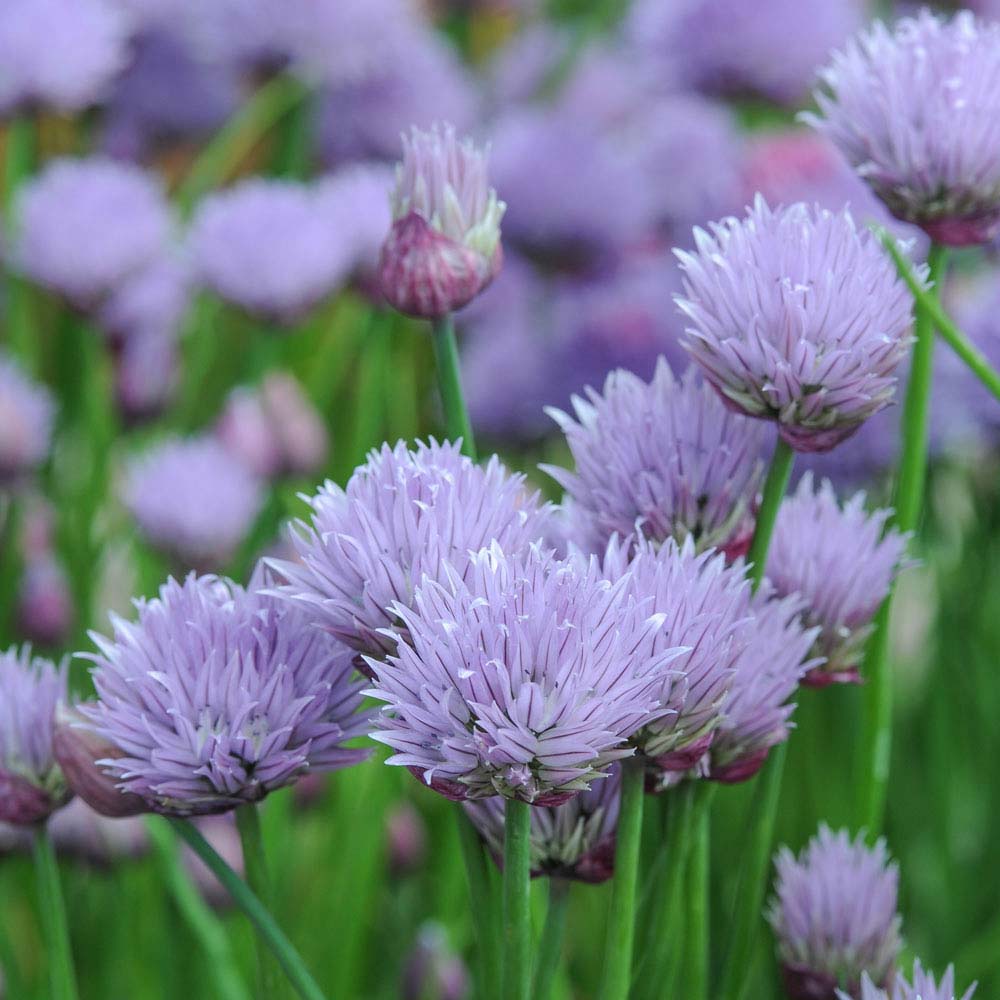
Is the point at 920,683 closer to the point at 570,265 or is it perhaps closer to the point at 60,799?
the point at 570,265

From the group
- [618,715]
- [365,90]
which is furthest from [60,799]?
[365,90]

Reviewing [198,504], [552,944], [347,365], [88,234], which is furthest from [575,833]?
[347,365]

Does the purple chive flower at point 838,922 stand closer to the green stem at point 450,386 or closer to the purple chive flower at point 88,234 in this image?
the green stem at point 450,386

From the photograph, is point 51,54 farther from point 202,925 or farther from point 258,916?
point 258,916

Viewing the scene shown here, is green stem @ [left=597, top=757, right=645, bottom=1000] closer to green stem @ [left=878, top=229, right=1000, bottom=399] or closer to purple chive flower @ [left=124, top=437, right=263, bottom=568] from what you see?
green stem @ [left=878, top=229, right=1000, bottom=399]

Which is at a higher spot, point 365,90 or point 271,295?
point 365,90

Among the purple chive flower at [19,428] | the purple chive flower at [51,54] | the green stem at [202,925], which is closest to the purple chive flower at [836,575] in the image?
the green stem at [202,925]
